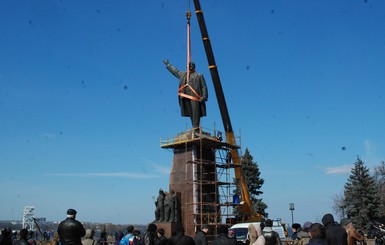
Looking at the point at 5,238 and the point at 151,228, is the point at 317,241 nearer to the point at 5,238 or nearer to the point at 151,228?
the point at 151,228

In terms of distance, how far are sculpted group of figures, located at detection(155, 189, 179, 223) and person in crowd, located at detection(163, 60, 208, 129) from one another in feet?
17.4

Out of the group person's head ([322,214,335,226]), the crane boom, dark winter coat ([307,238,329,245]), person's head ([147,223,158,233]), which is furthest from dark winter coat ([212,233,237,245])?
the crane boom

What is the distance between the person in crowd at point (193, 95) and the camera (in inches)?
1118

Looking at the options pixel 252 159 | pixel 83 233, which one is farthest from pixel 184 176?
pixel 252 159

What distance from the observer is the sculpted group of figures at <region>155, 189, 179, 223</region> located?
80.8 feet

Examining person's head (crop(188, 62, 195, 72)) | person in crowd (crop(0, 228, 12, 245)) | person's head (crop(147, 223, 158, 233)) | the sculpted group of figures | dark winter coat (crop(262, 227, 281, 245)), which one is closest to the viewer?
dark winter coat (crop(262, 227, 281, 245))

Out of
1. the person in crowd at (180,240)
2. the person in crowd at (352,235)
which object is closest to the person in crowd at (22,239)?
the person in crowd at (180,240)

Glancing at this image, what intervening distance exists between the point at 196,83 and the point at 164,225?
9.81 metres

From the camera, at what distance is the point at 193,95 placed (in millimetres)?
28547

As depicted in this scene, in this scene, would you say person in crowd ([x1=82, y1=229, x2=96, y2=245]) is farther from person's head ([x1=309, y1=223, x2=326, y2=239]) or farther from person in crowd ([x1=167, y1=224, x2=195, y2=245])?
person's head ([x1=309, y1=223, x2=326, y2=239])

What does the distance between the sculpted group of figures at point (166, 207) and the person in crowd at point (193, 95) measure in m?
5.29

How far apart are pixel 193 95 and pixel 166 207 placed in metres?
7.92

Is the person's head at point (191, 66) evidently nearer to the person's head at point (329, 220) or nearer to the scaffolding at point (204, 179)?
the scaffolding at point (204, 179)

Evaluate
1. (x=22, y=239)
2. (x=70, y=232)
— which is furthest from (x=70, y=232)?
(x=22, y=239)
